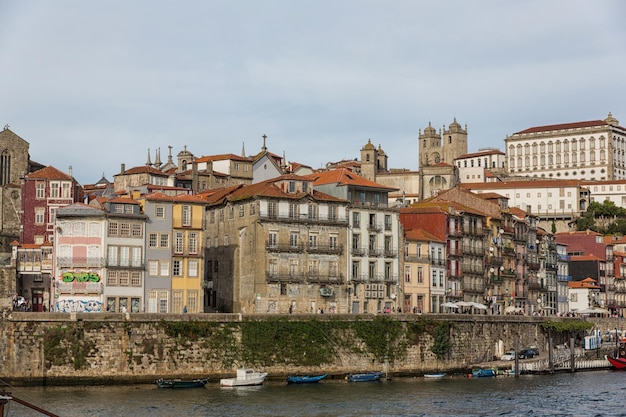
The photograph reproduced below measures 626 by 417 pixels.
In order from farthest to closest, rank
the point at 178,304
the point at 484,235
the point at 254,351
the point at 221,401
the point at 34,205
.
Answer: the point at 484,235
the point at 34,205
the point at 178,304
the point at 254,351
the point at 221,401

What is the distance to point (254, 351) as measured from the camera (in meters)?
84.5

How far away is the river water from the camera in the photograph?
228 feet

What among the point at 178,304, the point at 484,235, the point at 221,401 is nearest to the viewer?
the point at 221,401

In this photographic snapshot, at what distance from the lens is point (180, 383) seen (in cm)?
7875

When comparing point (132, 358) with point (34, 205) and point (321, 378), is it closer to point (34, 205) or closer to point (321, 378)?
point (321, 378)

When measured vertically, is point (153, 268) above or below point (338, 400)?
above

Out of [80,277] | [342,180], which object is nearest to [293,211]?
[342,180]

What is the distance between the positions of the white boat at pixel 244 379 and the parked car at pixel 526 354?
2956 cm

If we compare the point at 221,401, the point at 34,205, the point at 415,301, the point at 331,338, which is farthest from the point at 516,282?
the point at 221,401

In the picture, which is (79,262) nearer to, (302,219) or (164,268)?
(164,268)

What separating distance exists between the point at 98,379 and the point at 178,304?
42.9ft

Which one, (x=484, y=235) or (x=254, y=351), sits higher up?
(x=484, y=235)

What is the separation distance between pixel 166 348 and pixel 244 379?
5.70 m

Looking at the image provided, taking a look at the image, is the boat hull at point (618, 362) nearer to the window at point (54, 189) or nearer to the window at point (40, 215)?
the window at point (54, 189)
